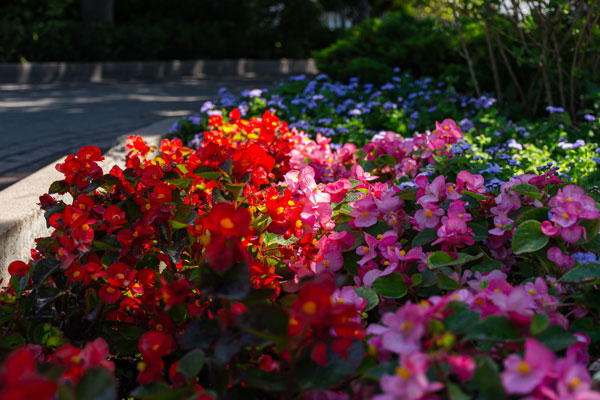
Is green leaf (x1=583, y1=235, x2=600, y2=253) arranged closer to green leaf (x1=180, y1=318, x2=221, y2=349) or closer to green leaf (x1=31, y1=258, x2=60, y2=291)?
green leaf (x1=180, y1=318, x2=221, y2=349)

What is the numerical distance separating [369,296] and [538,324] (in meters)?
0.43

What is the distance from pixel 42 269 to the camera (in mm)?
1297

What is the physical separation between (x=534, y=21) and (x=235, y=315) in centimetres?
411

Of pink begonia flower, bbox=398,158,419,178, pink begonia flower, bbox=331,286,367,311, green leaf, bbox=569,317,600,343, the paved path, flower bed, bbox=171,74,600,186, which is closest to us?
green leaf, bbox=569,317,600,343

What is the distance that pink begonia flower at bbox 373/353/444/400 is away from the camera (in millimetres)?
828

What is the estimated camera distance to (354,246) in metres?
1.62

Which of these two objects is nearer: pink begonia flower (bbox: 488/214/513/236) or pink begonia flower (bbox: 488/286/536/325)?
pink begonia flower (bbox: 488/286/536/325)

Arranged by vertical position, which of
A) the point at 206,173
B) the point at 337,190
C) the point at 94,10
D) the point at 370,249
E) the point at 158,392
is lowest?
the point at 158,392

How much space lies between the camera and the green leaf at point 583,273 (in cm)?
120

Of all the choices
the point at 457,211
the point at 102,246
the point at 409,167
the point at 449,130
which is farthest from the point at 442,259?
the point at 449,130

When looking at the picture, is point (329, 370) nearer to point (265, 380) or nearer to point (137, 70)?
point (265, 380)

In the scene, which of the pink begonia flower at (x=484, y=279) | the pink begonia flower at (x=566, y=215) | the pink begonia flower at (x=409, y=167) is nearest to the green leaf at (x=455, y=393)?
the pink begonia flower at (x=484, y=279)

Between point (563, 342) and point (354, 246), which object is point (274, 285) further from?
point (563, 342)

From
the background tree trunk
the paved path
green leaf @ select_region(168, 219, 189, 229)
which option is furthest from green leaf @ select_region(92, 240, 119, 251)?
the background tree trunk
